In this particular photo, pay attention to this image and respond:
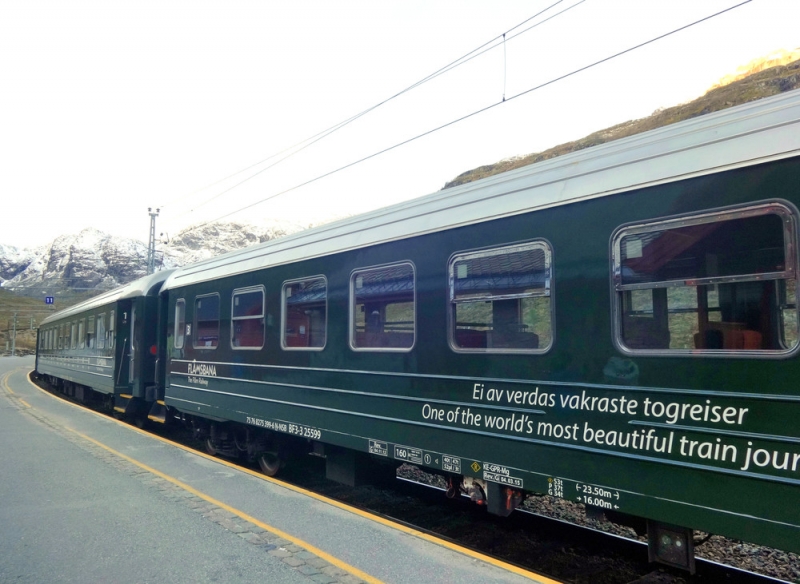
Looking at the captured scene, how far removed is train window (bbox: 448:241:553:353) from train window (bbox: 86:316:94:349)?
14.3 meters

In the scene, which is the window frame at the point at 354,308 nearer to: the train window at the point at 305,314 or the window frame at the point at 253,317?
the train window at the point at 305,314

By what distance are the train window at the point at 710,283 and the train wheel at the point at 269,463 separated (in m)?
5.88

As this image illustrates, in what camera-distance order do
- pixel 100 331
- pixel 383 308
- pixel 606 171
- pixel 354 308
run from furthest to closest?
1. pixel 100 331
2. pixel 354 308
3. pixel 383 308
4. pixel 606 171

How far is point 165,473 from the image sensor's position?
24.5ft

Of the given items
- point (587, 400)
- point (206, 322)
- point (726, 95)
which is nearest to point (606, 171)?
point (587, 400)

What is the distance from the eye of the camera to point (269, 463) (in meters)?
9.01

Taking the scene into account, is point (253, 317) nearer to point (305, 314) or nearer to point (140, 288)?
point (305, 314)

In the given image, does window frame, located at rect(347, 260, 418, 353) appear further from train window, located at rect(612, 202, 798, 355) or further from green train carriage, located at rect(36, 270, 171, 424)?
green train carriage, located at rect(36, 270, 171, 424)

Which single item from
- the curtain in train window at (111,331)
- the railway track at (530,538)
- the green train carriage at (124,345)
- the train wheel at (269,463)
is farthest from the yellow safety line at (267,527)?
the curtain in train window at (111,331)

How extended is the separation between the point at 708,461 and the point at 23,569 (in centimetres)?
457

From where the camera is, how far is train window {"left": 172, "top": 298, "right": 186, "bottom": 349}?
10523mm

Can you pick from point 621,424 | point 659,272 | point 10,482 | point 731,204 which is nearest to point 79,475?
point 10,482

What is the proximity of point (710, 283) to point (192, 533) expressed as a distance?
4239 millimetres

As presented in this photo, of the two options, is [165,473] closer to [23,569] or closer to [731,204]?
[23,569]
